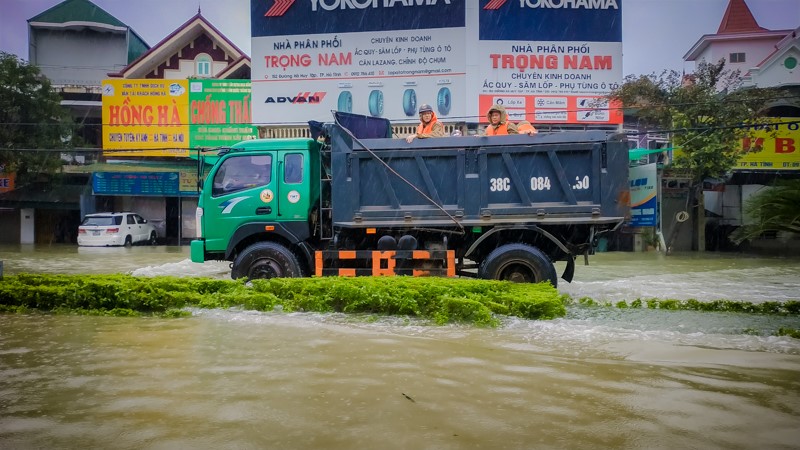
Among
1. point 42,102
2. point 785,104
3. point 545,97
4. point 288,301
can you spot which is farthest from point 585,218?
point 42,102

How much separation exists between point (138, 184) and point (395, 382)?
24.8 m

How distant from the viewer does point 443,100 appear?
2306 cm

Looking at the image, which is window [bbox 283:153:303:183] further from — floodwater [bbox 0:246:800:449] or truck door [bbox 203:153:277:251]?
floodwater [bbox 0:246:800:449]

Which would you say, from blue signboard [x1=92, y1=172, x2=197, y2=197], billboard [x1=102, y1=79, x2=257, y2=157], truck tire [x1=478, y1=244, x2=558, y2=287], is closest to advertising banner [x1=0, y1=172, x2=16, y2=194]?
blue signboard [x1=92, y1=172, x2=197, y2=197]

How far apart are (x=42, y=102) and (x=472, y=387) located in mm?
26343

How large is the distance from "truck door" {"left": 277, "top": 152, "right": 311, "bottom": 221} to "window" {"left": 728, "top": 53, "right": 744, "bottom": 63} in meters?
34.0

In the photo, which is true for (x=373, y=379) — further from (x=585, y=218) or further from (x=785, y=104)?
(x=785, y=104)

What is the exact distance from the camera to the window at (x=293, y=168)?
10352mm

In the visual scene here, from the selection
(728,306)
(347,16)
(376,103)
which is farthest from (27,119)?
(728,306)

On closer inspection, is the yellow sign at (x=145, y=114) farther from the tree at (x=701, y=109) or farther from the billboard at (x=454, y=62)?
the tree at (x=701, y=109)

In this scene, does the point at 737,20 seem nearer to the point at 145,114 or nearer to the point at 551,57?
the point at 551,57

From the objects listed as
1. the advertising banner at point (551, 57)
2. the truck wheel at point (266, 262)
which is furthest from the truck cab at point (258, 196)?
the advertising banner at point (551, 57)

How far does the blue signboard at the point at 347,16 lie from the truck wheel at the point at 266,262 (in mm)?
15306

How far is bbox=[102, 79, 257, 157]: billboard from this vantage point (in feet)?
84.2
